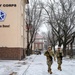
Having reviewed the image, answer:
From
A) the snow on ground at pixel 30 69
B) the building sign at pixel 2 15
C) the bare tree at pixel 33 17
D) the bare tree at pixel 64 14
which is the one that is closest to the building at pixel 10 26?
the building sign at pixel 2 15

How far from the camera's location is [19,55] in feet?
120

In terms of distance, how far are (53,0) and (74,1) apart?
4.62 metres

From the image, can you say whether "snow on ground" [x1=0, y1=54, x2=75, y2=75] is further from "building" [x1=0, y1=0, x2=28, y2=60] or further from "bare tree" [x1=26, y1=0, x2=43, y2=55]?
"bare tree" [x1=26, y1=0, x2=43, y2=55]

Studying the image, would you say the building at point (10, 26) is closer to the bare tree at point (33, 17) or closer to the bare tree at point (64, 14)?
the bare tree at point (64, 14)

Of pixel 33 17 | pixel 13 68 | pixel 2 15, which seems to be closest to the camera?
pixel 13 68

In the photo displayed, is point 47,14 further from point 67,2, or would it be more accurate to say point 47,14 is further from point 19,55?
point 19,55

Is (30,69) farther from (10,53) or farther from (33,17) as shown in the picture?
(33,17)

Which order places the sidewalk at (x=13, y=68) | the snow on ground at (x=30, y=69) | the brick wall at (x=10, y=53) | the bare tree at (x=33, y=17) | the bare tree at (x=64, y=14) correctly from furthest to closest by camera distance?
1. the bare tree at (x=33, y=17)
2. the bare tree at (x=64, y=14)
3. the brick wall at (x=10, y=53)
4. the sidewalk at (x=13, y=68)
5. the snow on ground at (x=30, y=69)

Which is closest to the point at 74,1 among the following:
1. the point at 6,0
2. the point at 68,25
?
the point at 68,25

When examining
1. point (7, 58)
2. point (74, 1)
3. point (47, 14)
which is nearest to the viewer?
point (7, 58)

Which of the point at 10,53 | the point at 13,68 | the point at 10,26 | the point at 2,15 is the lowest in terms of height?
the point at 13,68

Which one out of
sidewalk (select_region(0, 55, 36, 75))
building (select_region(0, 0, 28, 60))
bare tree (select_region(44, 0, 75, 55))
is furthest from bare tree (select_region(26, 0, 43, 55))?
sidewalk (select_region(0, 55, 36, 75))

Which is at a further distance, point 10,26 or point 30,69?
point 10,26

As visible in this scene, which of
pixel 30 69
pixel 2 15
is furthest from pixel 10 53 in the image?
pixel 30 69
